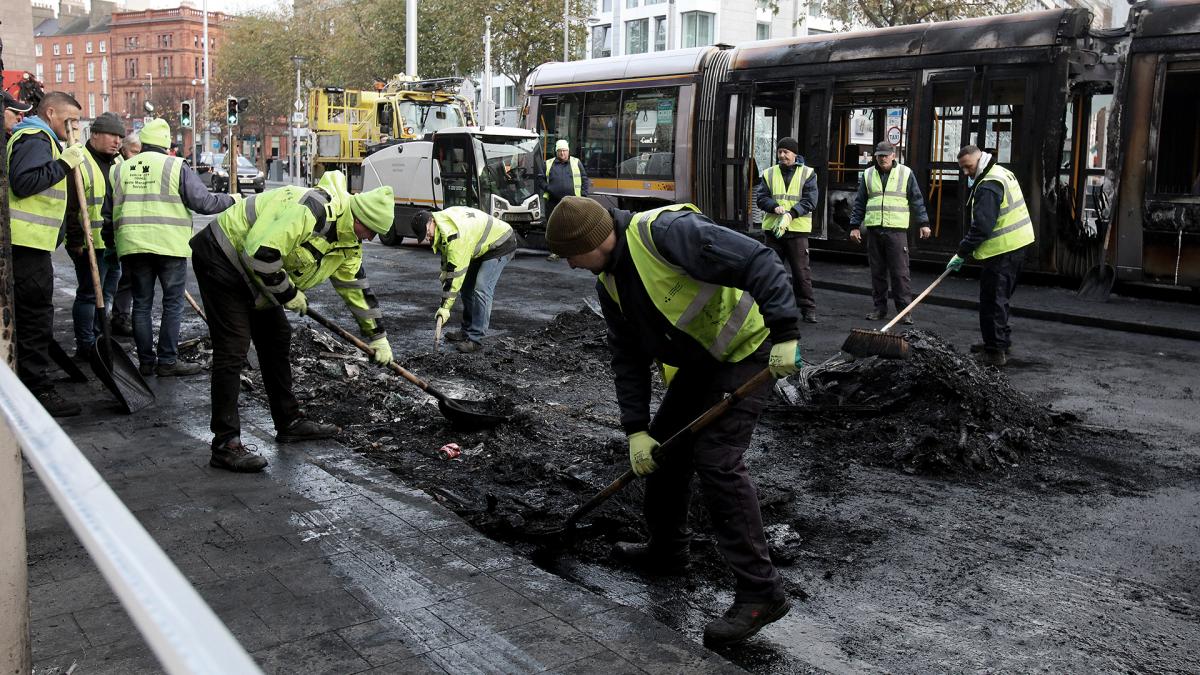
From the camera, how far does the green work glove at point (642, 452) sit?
3891 millimetres

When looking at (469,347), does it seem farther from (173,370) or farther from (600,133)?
(600,133)

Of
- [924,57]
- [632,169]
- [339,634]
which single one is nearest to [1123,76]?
[924,57]

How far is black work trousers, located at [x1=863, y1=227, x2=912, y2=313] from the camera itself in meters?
10.9

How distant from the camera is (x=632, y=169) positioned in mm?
18078

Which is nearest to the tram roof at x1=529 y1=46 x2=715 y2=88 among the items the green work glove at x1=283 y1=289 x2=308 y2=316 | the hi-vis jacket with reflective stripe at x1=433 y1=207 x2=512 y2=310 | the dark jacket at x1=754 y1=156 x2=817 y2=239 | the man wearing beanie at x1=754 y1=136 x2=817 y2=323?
the man wearing beanie at x1=754 y1=136 x2=817 y2=323

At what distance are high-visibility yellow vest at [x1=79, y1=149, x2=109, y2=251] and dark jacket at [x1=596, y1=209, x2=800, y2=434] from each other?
5536 millimetres

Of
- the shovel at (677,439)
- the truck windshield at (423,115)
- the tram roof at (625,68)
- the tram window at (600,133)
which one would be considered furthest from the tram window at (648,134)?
the shovel at (677,439)

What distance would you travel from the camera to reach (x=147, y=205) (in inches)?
298

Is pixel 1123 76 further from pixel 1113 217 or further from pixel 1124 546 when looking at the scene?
pixel 1124 546

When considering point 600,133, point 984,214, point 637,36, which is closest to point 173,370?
point 984,214

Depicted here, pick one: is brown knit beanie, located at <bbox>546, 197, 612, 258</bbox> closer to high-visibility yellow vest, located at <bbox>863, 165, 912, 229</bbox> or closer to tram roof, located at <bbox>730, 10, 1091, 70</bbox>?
high-visibility yellow vest, located at <bbox>863, 165, 912, 229</bbox>

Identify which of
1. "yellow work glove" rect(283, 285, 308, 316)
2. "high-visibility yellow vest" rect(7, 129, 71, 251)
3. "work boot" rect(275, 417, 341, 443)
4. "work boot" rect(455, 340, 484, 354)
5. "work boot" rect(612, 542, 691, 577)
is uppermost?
"high-visibility yellow vest" rect(7, 129, 71, 251)

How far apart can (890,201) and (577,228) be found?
802cm

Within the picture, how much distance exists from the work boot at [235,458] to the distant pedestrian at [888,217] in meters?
7.27
